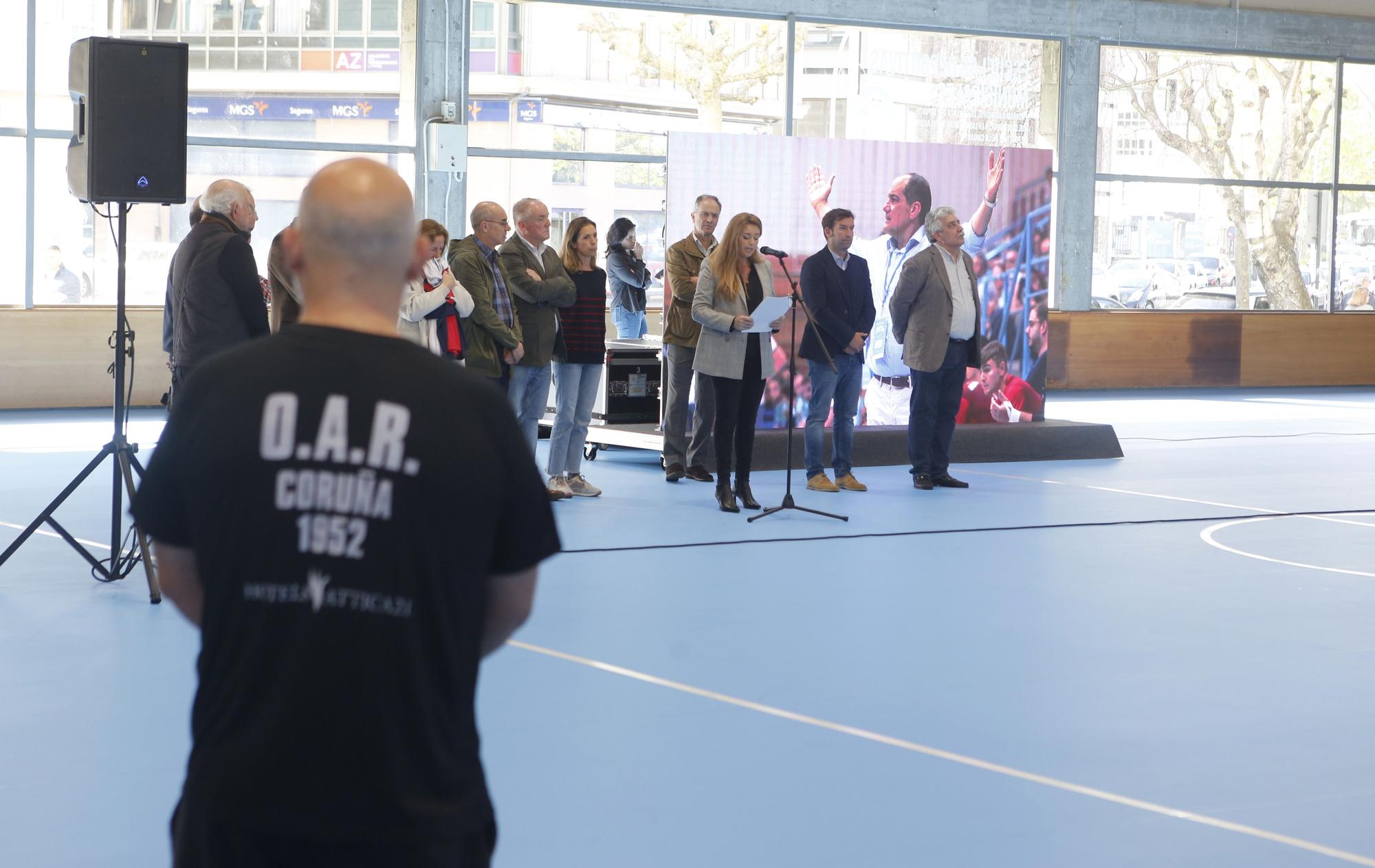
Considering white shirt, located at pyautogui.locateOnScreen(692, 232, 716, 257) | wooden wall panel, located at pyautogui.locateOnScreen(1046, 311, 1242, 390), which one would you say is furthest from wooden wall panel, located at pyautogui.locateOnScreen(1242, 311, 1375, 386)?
white shirt, located at pyautogui.locateOnScreen(692, 232, 716, 257)

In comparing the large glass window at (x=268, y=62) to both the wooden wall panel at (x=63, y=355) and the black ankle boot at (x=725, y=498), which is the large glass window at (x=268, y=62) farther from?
the black ankle boot at (x=725, y=498)

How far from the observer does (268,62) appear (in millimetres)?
12930

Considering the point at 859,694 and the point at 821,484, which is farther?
the point at 821,484

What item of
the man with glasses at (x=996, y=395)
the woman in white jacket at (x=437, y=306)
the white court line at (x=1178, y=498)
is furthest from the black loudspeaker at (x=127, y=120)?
the man with glasses at (x=996, y=395)

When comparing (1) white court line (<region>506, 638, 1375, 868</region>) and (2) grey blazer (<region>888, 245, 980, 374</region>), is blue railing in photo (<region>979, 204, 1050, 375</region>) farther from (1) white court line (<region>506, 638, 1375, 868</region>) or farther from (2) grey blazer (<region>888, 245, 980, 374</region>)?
(1) white court line (<region>506, 638, 1375, 868</region>)

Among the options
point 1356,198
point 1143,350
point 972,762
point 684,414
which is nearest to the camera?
point 972,762

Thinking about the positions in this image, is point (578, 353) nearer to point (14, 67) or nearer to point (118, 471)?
point (118, 471)

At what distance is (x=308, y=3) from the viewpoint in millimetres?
13117

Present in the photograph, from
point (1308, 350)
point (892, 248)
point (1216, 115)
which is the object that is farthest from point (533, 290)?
point (1308, 350)

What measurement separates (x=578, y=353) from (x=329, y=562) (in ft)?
20.7

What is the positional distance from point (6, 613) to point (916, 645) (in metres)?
3.04

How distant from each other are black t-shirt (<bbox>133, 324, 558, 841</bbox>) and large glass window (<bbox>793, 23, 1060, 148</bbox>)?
13002 millimetres

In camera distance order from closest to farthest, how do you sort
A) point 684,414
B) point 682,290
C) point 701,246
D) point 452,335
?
1. point 452,335
2. point 682,290
3. point 701,246
4. point 684,414

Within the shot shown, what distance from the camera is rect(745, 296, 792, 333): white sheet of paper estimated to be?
7.18 m
